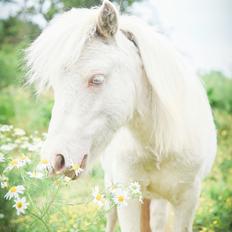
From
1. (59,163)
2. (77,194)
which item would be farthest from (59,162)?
(77,194)

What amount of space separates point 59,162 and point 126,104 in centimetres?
29

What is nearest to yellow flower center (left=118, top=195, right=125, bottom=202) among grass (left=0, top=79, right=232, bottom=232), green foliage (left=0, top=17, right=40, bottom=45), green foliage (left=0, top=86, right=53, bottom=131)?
grass (left=0, top=79, right=232, bottom=232)

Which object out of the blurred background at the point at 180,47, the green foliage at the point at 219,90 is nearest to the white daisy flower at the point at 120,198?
the blurred background at the point at 180,47

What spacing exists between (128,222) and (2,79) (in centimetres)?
197

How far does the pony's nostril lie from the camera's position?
1.25m

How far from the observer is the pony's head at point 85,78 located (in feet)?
4.24

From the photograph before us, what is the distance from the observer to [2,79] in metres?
3.37

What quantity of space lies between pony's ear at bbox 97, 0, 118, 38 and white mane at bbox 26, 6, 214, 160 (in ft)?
0.09

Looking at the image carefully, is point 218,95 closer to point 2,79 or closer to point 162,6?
point 162,6

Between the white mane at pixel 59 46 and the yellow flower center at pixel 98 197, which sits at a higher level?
the white mane at pixel 59 46

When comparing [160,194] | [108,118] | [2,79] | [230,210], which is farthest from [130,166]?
[2,79]

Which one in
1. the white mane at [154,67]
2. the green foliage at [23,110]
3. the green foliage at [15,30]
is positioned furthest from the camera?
the green foliage at [23,110]

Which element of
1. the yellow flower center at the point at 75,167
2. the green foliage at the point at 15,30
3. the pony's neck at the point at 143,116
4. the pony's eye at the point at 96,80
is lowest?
the green foliage at the point at 15,30

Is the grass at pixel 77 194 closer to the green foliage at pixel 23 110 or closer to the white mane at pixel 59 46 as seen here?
the green foliage at pixel 23 110
